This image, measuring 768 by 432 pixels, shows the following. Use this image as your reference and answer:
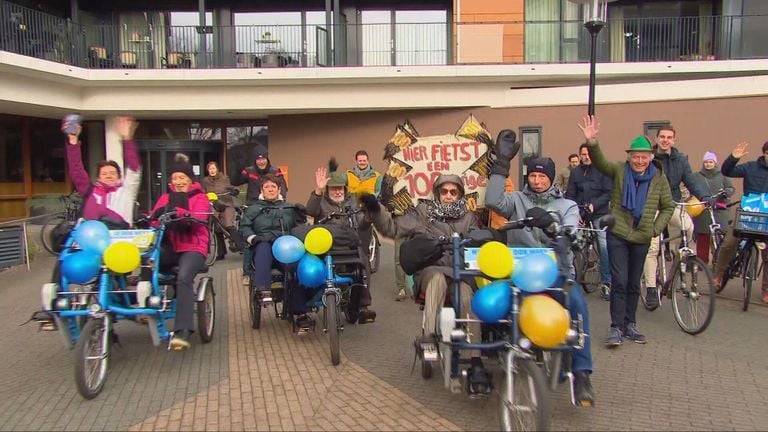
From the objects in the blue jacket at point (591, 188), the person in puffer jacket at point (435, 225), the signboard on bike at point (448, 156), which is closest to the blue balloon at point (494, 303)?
the person in puffer jacket at point (435, 225)

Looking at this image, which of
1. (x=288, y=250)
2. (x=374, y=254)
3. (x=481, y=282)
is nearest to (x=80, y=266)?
(x=288, y=250)

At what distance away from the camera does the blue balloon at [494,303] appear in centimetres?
385

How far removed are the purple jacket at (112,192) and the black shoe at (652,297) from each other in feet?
18.8

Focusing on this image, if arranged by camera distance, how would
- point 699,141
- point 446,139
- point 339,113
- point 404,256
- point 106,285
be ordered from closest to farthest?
point 404,256
point 106,285
point 446,139
point 699,141
point 339,113

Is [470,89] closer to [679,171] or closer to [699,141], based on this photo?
[699,141]

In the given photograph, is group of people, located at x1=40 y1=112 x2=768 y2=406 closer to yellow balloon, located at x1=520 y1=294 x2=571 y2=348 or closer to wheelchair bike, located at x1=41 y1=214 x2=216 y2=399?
wheelchair bike, located at x1=41 y1=214 x2=216 y2=399

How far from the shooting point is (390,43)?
62.1 ft

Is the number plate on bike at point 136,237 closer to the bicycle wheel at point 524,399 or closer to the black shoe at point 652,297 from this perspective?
the bicycle wheel at point 524,399

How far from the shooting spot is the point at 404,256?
14.8ft

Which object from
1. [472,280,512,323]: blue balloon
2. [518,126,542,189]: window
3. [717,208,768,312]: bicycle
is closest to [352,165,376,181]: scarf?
[717,208,768,312]: bicycle

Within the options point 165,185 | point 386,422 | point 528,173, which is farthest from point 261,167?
point 165,185

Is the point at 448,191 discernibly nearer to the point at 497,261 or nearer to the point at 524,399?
the point at 497,261

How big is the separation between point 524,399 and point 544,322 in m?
0.47

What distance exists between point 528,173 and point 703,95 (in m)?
11.1
